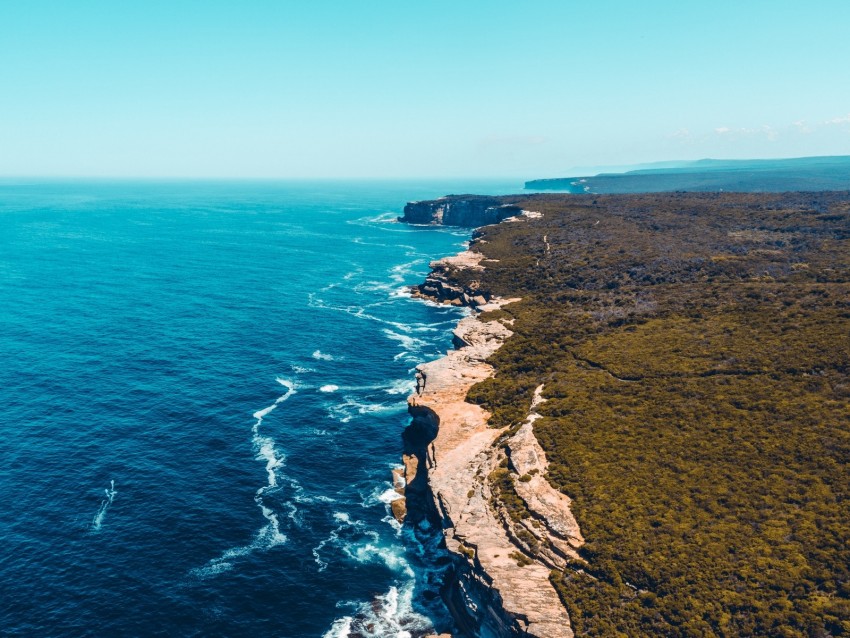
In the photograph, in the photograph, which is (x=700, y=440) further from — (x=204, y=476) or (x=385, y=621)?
(x=204, y=476)

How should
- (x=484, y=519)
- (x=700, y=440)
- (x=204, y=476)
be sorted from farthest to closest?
(x=204, y=476) → (x=700, y=440) → (x=484, y=519)

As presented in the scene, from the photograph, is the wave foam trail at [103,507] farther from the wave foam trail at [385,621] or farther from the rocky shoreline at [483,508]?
the rocky shoreline at [483,508]

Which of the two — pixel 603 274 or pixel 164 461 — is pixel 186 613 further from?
pixel 603 274

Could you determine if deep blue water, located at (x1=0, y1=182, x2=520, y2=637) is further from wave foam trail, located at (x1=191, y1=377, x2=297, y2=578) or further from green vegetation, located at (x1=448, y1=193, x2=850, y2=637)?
green vegetation, located at (x1=448, y1=193, x2=850, y2=637)

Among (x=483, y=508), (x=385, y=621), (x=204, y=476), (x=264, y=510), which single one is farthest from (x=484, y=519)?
(x=204, y=476)

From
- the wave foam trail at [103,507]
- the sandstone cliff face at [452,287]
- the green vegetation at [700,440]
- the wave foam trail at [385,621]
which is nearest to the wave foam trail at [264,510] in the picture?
the wave foam trail at [385,621]

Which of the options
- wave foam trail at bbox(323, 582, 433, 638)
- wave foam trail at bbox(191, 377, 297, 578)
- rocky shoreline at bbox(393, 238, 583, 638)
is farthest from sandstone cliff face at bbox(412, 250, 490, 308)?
wave foam trail at bbox(323, 582, 433, 638)
